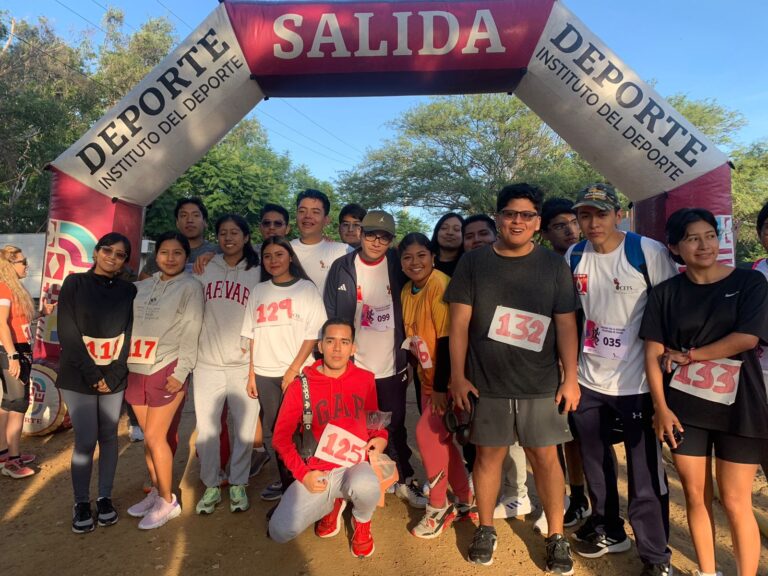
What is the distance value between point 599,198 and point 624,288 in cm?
51

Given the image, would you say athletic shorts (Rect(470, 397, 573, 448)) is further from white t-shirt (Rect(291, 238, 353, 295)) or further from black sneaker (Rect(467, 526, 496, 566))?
white t-shirt (Rect(291, 238, 353, 295))

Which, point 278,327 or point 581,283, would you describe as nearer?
point 581,283

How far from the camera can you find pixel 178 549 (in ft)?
9.34

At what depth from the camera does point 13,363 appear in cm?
385

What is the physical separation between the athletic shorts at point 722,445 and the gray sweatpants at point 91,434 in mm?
3335

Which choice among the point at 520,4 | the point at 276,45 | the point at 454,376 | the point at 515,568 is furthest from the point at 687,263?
the point at 276,45

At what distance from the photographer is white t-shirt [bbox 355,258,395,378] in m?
3.17

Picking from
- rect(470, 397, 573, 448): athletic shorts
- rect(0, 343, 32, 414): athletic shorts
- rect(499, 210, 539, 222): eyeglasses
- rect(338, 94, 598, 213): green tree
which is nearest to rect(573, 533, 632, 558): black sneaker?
rect(470, 397, 573, 448): athletic shorts

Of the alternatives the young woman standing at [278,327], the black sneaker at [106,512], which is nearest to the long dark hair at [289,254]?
the young woman standing at [278,327]

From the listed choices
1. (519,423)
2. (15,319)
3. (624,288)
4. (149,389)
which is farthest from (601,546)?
(15,319)

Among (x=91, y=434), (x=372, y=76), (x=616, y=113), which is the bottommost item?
(x=91, y=434)

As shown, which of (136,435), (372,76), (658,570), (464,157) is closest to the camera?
(658,570)

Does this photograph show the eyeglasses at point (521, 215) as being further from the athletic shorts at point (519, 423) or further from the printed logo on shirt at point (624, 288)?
the athletic shorts at point (519, 423)

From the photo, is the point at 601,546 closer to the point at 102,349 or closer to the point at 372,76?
the point at 102,349
